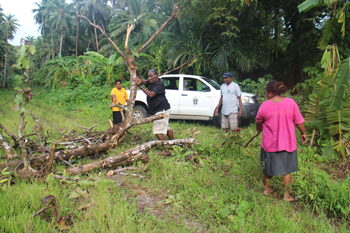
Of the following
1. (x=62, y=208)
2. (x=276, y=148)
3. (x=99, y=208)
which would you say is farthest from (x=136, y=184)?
(x=276, y=148)

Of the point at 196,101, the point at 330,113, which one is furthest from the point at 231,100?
the point at 196,101

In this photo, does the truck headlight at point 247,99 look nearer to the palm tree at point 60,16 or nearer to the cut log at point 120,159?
the cut log at point 120,159

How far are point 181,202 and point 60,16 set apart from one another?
4774 cm

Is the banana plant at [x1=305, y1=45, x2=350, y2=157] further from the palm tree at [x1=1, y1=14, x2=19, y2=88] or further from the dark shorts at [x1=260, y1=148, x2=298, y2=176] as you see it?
the palm tree at [x1=1, y1=14, x2=19, y2=88]

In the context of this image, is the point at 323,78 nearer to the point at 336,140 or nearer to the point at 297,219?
the point at 336,140

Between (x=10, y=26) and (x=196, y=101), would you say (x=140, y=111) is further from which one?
(x=10, y=26)

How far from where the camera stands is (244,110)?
24.7 ft

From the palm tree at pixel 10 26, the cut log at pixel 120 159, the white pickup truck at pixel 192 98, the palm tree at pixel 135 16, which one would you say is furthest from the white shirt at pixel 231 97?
the palm tree at pixel 10 26

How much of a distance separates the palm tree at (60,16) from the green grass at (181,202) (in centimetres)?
4264

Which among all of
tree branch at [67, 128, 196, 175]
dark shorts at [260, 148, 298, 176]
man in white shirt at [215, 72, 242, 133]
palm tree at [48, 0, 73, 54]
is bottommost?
tree branch at [67, 128, 196, 175]

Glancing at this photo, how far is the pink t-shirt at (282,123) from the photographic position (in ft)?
10.3

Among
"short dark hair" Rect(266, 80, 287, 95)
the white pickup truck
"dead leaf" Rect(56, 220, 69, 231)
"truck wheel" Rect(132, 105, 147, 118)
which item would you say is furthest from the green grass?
"truck wheel" Rect(132, 105, 147, 118)

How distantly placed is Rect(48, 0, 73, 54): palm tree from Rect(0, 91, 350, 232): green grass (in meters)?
42.6

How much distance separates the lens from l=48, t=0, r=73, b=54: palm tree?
41.4m
